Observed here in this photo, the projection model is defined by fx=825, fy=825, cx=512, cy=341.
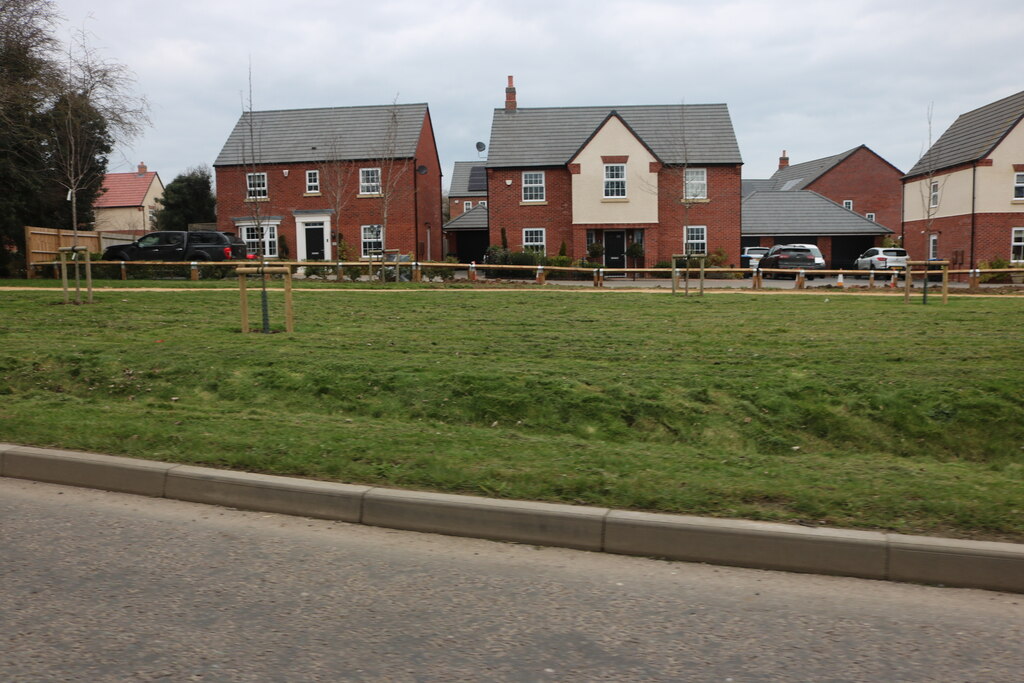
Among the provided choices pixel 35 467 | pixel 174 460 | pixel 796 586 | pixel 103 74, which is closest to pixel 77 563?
pixel 174 460

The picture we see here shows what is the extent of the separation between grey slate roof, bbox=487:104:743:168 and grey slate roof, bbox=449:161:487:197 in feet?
76.4

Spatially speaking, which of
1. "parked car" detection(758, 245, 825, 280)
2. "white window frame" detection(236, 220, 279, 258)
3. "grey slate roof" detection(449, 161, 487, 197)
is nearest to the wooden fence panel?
"white window frame" detection(236, 220, 279, 258)

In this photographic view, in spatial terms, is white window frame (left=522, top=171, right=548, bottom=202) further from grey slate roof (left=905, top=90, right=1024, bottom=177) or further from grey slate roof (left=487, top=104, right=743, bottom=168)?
grey slate roof (left=905, top=90, right=1024, bottom=177)

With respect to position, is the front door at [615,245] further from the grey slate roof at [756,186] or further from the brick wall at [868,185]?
the grey slate roof at [756,186]

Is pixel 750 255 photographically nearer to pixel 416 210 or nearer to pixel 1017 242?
pixel 1017 242

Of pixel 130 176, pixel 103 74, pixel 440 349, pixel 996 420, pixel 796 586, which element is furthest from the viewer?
pixel 130 176

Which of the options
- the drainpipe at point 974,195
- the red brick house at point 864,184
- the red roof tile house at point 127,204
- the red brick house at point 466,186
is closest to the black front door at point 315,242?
the red brick house at point 466,186

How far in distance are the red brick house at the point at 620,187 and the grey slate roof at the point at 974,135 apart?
12.8 metres

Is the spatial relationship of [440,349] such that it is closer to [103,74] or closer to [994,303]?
[994,303]

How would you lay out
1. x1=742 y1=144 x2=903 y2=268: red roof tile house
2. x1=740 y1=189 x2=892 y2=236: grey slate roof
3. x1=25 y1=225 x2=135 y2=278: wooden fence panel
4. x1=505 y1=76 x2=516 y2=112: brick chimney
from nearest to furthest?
x1=25 y1=225 x2=135 y2=278: wooden fence panel, x1=505 y1=76 x2=516 y2=112: brick chimney, x1=740 y1=189 x2=892 y2=236: grey slate roof, x1=742 y1=144 x2=903 y2=268: red roof tile house

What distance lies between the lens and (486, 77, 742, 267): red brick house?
40531 millimetres

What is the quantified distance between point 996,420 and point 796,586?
434cm

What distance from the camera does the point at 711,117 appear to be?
→ 43.1 meters

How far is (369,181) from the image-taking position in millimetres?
42875
